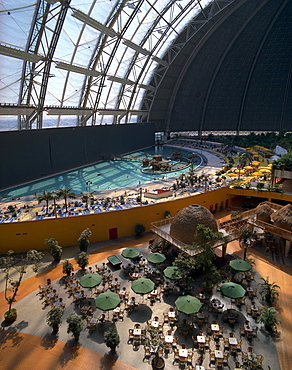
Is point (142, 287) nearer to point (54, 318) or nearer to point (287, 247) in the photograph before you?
point (54, 318)

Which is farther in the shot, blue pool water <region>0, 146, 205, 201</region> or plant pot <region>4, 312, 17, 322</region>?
blue pool water <region>0, 146, 205, 201</region>

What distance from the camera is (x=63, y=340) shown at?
14.1 meters

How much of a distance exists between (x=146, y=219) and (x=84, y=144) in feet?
82.9

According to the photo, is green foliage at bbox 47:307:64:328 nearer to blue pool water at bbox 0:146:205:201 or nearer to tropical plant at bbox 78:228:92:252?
tropical plant at bbox 78:228:92:252

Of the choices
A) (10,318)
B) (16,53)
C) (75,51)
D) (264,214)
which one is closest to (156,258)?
(10,318)

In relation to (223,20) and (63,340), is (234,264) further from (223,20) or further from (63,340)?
(223,20)

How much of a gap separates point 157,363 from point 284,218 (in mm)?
14710

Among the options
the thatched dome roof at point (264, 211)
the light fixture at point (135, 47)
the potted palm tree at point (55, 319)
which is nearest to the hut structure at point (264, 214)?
the thatched dome roof at point (264, 211)

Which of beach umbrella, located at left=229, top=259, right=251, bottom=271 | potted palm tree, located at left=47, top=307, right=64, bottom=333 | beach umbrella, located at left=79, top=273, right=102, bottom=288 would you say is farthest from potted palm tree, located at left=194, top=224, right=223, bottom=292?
potted palm tree, located at left=47, top=307, right=64, bottom=333

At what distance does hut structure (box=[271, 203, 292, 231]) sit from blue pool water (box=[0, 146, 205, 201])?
18.6 metres

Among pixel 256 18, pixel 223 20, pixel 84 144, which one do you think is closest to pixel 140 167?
pixel 84 144

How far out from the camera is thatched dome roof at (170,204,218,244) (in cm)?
1967

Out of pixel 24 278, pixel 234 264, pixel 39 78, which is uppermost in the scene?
pixel 39 78

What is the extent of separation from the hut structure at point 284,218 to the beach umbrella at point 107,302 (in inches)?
556
